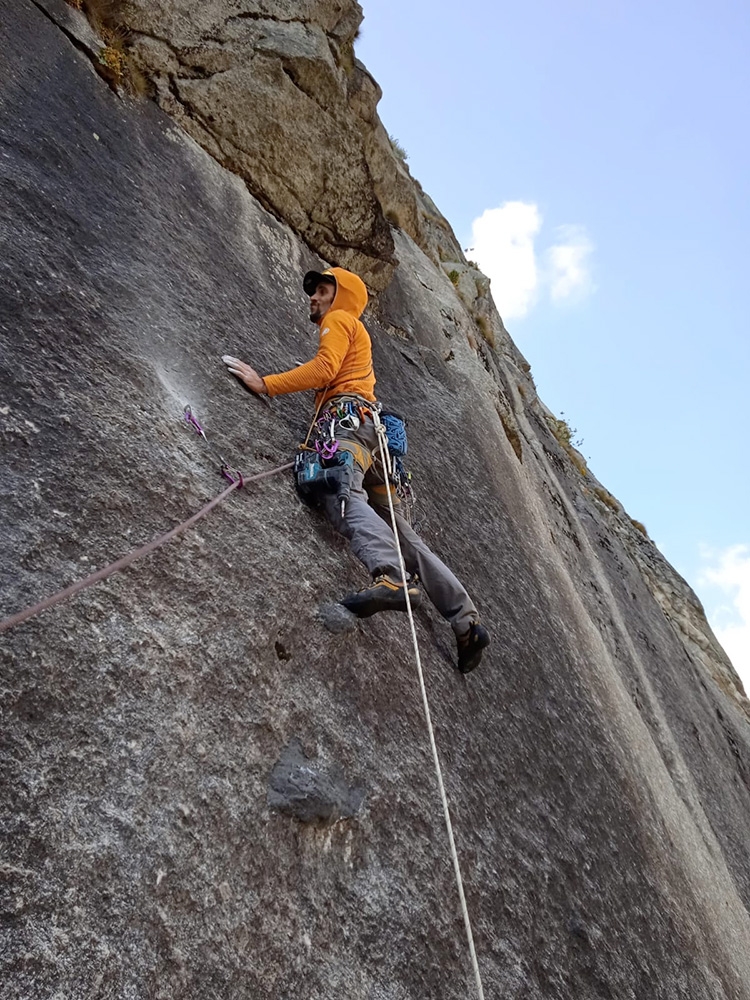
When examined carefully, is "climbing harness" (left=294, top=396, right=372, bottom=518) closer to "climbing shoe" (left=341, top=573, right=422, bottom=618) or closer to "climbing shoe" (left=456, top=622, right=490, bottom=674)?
"climbing shoe" (left=341, top=573, right=422, bottom=618)

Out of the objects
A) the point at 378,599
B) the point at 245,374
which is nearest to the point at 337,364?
the point at 245,374

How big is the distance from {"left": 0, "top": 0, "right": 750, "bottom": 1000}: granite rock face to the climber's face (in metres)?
0.35

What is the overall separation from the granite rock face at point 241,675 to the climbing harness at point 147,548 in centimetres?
7

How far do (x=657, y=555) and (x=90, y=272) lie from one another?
12.8 meters

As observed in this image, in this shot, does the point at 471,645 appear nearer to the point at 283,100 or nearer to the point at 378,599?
the point at 378,599

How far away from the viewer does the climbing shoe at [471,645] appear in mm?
3850

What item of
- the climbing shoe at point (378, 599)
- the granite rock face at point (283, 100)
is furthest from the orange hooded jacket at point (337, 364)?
the granite rock face at point (283, 100)

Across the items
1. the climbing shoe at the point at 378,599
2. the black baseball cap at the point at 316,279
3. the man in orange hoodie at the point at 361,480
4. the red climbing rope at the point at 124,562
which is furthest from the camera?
the black baseball cap at the point at 316,279

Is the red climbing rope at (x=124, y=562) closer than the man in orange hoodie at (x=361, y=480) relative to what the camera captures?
Yes

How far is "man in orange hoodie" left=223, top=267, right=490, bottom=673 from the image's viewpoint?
3.51 meters

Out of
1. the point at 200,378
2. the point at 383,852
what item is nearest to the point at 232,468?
the point at 200,378

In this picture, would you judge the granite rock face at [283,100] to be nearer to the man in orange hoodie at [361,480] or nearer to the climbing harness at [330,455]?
the man in orange hoodie at [361,480]

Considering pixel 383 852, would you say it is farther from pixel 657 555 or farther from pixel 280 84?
pixel 657 555

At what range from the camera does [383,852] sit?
2762 millimetres
